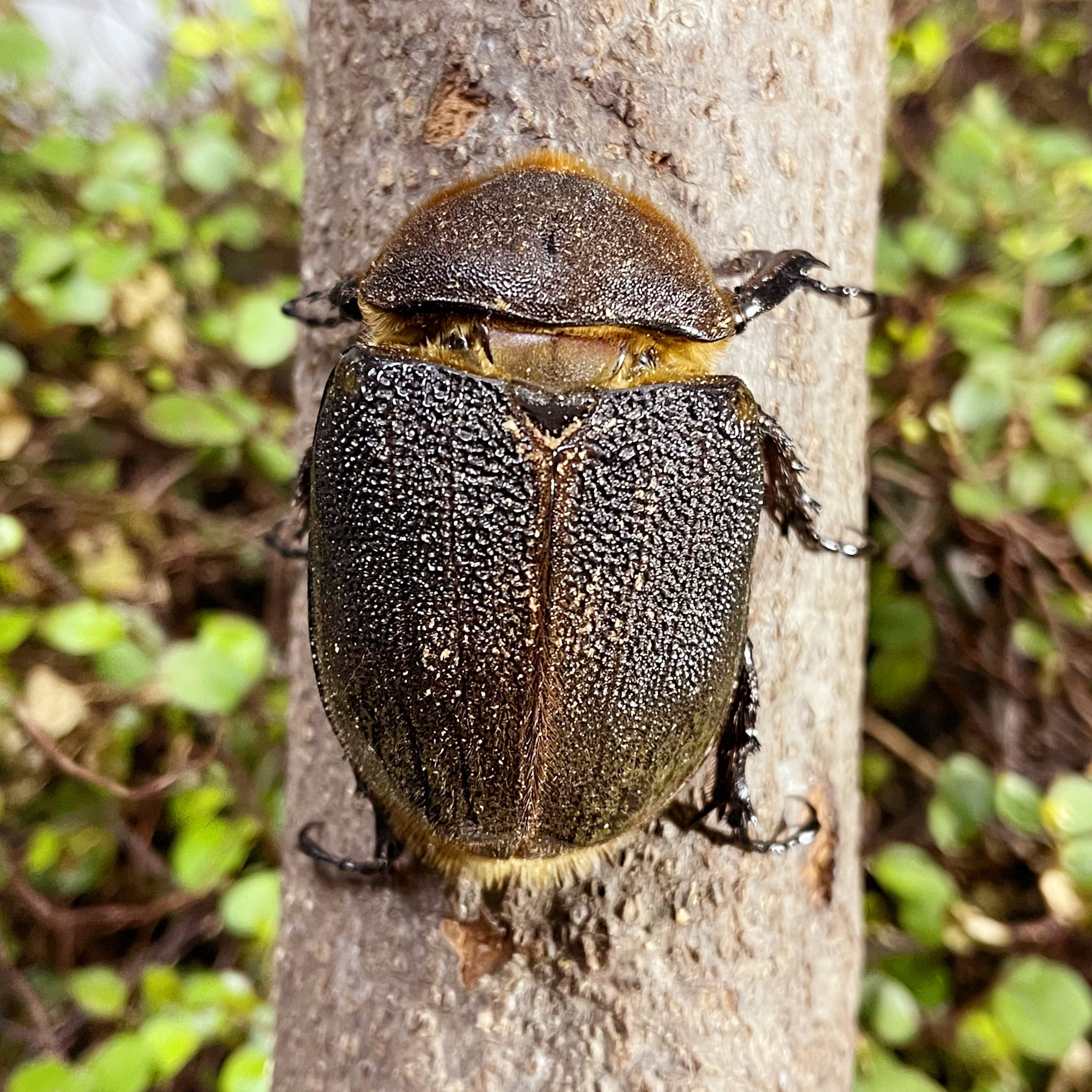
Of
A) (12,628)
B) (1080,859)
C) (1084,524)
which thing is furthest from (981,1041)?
(12,628)

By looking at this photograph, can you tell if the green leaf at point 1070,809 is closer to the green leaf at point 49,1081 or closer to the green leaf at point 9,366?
the green leaf at point 49,1081

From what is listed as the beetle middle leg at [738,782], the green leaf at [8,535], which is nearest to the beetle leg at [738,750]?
the beetle middle leg at [738,782]

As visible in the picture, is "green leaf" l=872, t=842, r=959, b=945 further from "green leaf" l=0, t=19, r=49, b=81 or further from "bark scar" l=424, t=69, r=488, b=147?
"green leaf" l=0, t=19, r=49, b=81

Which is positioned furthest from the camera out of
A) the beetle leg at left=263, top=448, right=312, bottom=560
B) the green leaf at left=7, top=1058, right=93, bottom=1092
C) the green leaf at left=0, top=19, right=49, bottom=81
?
the green leaf at left=0, top=19, right=49, bottom=81

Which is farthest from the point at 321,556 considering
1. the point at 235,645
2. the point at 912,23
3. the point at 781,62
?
the point at 912,23

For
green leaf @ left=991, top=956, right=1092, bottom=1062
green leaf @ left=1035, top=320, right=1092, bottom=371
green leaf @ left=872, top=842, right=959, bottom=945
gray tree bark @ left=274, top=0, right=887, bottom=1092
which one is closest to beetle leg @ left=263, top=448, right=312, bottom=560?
gray tree bark @ left=274, top=0, right=887, bottom=1092

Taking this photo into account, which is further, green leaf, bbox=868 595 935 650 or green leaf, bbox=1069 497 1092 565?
green leaf, bbox=868 595 935 650

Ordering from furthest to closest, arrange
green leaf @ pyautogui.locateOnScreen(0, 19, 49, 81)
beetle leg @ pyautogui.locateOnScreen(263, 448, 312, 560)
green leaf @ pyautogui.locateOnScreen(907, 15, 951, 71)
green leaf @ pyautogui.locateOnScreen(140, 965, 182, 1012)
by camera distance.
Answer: green leaf @ pyautogui.locateOnScreen(907, 15, 951, 71), green leaf @ pyautogui.locateOnScreen(0, 19, 49, 81), green leaf @ pyautogui.locateOnScreen(140, 965, 182, 1012), beetle leg @ pyautogui.locateOnScreen(263, 448, 312, 560)

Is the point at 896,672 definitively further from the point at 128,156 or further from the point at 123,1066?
the point at 128,156

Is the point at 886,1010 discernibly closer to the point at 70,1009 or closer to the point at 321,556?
the point at 321,556
